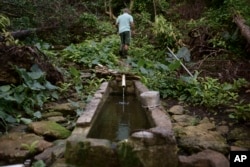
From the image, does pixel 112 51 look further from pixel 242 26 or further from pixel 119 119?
→ pixel 119 119

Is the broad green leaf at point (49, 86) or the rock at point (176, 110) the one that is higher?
the broad green leaf at point (49, 86)

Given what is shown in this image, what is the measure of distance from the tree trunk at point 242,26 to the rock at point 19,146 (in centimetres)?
714

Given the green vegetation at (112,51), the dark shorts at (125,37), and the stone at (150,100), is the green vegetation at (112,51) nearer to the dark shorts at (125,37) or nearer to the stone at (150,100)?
the dark shorts at (125,37)

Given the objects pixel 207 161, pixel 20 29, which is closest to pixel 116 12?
pixel 20 29

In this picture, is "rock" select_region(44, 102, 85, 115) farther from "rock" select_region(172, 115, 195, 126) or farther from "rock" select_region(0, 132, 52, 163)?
"rock" select_region(172, 115, 195, 126)

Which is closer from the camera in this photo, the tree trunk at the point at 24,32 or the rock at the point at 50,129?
the rock at the point at 50,129

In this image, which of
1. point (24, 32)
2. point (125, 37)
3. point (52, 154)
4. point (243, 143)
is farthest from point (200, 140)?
point (24, 32)

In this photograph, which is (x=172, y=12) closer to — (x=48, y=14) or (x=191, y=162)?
(x=48, y=14)

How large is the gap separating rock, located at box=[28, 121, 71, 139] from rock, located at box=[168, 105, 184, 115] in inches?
91.8

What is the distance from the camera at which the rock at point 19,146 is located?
4.62 meters

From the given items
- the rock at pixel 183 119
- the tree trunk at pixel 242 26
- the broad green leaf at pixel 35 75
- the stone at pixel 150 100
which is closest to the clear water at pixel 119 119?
the stone at pixel 150 100

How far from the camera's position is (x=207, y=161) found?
4211 millimetres

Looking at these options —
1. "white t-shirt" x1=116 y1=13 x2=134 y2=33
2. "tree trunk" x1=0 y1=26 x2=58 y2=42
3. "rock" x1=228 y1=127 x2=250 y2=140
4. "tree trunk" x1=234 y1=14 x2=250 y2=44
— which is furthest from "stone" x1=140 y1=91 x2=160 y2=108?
"tree trunk" x1=0 y1=26 x2=58 y2=42

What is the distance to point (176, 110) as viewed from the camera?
6934 millimetres
